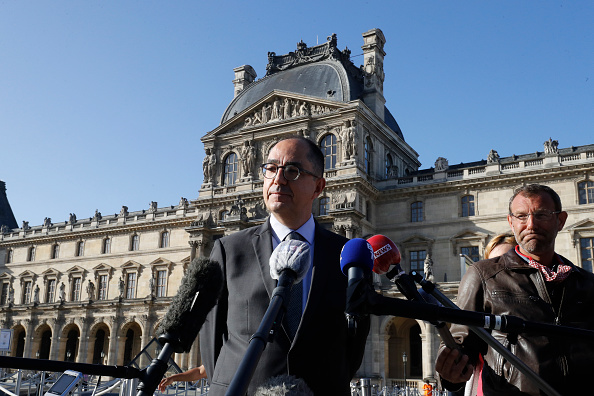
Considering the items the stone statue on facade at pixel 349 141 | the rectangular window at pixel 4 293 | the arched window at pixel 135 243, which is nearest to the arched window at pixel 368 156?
the stone statue on facade at pixel 349 141

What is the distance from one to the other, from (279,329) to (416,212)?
1343 inches

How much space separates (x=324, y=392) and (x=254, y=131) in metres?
37.0

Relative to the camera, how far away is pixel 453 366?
3217mm

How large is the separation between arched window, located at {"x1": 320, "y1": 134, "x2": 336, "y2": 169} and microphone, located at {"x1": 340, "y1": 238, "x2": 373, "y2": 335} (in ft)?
114

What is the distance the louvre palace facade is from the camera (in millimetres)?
33312

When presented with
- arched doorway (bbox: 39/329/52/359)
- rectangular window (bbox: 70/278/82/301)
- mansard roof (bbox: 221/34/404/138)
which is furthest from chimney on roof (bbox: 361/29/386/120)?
arched doorway (bbox: 39/329/52/359)

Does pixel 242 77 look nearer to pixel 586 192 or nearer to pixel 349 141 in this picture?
pixel 349 141

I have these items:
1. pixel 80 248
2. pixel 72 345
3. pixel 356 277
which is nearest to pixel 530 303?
pixel 356 277

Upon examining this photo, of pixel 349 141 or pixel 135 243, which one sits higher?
pixel 349 141

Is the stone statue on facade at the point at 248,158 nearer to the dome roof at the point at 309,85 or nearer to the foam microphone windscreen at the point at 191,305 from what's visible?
the dome roof at the point at 309,85

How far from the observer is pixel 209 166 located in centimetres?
4100

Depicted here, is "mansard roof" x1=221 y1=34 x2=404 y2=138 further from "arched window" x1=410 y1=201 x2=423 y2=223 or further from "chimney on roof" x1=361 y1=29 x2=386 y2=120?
"arched window" x1=410 y1=201 x2=423 y2=223

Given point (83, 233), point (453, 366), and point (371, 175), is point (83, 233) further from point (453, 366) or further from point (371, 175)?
point (453, 366)

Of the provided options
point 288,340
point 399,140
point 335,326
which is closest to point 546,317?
point 335,326
